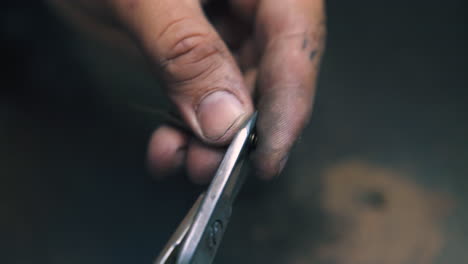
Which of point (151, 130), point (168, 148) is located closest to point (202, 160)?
point (168, 148)

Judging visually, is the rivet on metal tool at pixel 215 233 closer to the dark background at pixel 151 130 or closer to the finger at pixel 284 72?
the finger at pixel 284 72

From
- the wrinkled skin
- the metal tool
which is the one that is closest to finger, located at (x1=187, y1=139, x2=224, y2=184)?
the wrinkled skin

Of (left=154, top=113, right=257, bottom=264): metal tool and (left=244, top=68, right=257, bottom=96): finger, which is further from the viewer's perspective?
(left=244, top=68, right=257, bottom=96): finger

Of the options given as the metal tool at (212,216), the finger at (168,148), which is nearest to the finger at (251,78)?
the finger at (168,148)

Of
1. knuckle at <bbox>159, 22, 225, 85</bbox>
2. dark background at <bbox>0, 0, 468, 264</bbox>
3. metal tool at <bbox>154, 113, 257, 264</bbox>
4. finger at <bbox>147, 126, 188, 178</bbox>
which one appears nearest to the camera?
metal tool at <bbox>154, 113, 257, 264</bbox>

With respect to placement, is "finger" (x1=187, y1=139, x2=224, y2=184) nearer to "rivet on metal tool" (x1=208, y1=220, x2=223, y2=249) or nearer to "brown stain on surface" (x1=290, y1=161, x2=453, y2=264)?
"rivet on metal tool" (x1=208, y1=220, x2=223, y2=249)

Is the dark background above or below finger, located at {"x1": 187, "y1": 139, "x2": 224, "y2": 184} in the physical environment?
below

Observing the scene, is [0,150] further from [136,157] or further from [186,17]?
[186,17]

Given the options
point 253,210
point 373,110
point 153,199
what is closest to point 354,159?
point 373,110

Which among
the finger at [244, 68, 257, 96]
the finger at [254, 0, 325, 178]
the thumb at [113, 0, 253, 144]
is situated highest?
the thumb at [113, 0, 253, 144]
